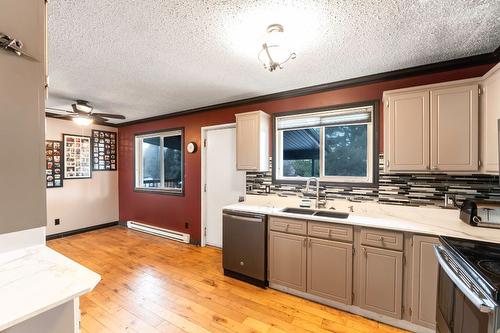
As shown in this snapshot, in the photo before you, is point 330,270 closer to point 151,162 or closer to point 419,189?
point 419,189

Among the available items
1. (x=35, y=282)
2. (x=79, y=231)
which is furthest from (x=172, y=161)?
(x=35, y=282)

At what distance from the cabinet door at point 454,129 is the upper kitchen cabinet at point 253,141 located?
1.82 meters

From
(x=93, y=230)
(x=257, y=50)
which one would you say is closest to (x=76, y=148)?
(x=93, y=230)

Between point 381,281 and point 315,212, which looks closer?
point 381,281

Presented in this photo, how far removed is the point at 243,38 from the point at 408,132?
178cm

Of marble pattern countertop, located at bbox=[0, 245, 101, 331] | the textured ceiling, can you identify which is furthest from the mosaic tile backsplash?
marble pattern countertop, located at bbox=[0, 245, 101, 331]

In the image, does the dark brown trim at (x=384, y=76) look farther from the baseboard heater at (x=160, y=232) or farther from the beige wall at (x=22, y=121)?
the beige wall at (x=22, y=121)

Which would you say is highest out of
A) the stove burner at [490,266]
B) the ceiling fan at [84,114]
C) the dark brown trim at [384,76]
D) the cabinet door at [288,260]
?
the dark brown trim at [384,76]

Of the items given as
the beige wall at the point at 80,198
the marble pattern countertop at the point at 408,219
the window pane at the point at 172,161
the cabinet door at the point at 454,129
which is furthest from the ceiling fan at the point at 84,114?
the cabinet door at the point at 454,129

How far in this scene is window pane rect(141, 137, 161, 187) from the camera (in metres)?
4.87

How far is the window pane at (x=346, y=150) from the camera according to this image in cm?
276

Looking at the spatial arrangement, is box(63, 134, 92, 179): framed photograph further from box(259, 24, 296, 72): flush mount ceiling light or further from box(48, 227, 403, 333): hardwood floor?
box(259, 24, 296, 72): flush mount ceiling light

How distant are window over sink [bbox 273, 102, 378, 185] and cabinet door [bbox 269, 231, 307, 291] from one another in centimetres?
89

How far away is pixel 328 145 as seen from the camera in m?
2.99
